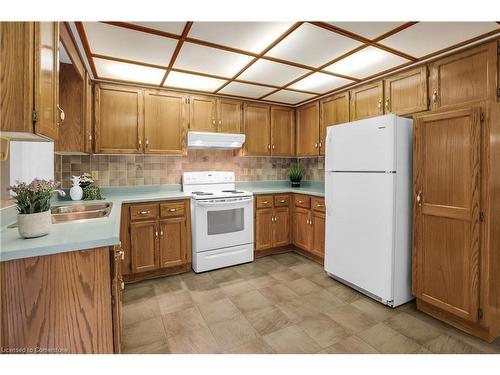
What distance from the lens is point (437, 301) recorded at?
6.73 ft

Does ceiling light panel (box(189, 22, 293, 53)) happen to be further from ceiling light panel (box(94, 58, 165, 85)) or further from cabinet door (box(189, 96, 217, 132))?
cabinet door (box(189, 96, 217, 132))

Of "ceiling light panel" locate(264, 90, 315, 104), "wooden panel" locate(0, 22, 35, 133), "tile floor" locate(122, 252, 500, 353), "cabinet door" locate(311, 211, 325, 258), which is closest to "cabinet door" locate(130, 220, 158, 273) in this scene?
"tile floor" locate(122, 252, 500, 353)

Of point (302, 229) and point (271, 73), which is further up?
point (271, 73)

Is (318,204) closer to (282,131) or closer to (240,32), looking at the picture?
(282,131)

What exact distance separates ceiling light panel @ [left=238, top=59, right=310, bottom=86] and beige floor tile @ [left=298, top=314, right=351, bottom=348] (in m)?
2.30

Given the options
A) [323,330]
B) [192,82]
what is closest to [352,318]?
[323,330]

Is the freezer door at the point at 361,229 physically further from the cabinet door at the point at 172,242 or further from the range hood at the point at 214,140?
the cabinet door at the point at 172,242

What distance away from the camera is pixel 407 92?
2584 mm

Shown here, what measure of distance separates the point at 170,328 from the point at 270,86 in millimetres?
2748

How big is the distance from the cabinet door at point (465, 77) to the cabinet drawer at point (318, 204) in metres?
1.48

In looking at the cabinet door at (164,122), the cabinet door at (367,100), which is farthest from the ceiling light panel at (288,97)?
the cabinet door at (164,122)

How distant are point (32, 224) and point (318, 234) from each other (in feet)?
9.37

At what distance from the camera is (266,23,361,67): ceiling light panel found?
1.92 metres

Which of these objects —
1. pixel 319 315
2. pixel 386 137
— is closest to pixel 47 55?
pixel 386 137
